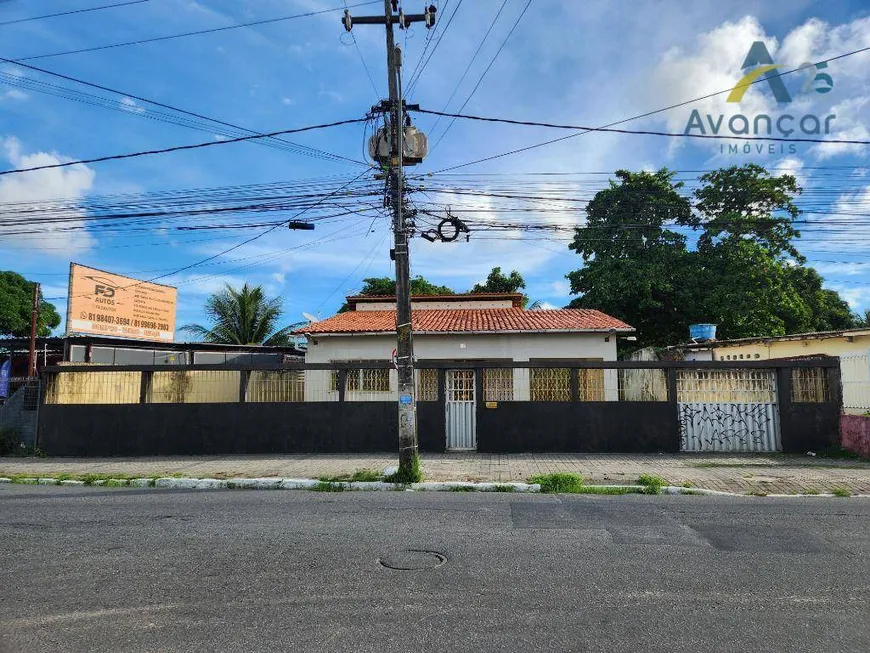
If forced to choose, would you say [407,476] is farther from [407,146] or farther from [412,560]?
[407,146]

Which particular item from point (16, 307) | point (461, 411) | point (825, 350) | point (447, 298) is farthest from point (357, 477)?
point (16, 307)

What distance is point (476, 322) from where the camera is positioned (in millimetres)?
17281

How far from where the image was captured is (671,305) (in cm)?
2597

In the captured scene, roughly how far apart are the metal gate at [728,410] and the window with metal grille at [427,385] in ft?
17.7

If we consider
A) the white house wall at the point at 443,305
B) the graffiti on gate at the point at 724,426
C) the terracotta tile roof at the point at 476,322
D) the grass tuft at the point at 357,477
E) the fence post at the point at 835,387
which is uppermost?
the white house wall at the point at 443,305

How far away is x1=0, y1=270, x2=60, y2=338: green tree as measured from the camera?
32.2m

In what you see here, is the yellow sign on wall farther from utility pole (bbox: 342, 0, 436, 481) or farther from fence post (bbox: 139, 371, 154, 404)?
utility pole (bbox: 342, 0, 436, 481)

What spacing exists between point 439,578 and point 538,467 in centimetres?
628

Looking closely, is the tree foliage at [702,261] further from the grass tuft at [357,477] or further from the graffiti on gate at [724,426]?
the grass tuft at [357,477]

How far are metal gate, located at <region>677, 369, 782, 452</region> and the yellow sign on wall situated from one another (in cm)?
2058

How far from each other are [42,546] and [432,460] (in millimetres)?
7082

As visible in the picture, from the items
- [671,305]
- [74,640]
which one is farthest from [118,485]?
[671,305]

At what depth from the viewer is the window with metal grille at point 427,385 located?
42.0 feet

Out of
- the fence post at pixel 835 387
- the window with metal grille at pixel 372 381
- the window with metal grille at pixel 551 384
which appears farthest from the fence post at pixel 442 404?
the fence post at pixel 835 387
